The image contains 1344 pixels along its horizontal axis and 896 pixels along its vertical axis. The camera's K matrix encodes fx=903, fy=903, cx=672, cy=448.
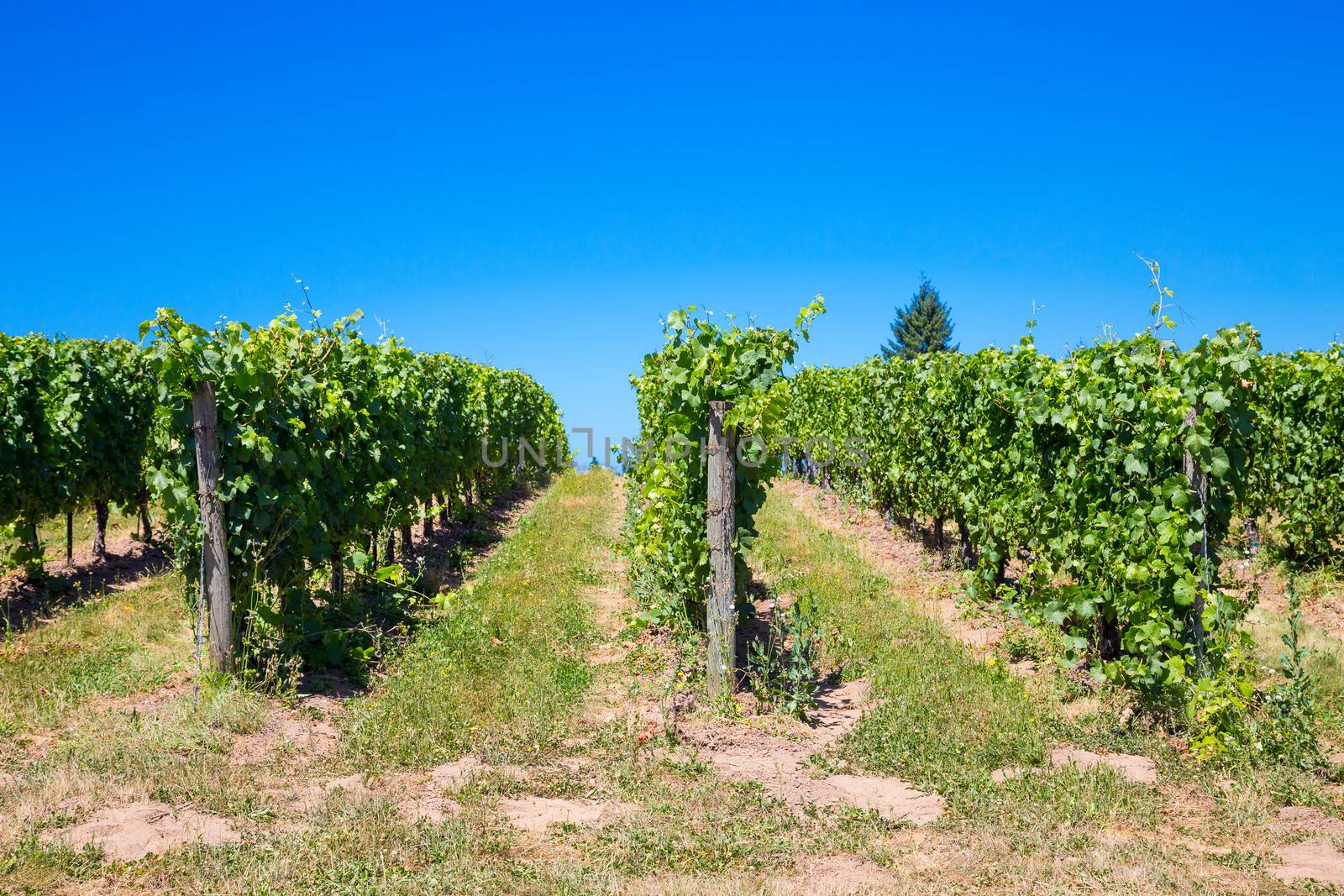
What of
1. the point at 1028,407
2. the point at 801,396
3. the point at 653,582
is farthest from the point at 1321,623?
the point at 801,396

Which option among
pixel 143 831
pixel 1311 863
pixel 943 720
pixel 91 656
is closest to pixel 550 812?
pixel 143 831

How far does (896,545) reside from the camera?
13117 mm

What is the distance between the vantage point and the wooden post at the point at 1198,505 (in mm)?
5758

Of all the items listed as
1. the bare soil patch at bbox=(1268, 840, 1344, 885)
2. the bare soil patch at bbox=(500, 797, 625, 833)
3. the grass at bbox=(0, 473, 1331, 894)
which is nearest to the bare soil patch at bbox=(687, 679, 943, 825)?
the grass at bbox=(0, 473, 1331, 894)

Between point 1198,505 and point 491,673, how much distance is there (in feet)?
16.7

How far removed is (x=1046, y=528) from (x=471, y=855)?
5770mm

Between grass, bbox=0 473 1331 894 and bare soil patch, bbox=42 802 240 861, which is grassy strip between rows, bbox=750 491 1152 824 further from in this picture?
bare soil patch, bbox=42 802 240 861

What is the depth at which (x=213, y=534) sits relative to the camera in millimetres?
6324

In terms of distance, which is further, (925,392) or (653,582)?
(925,392)

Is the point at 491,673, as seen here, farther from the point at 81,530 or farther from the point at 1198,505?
the point at 81,530

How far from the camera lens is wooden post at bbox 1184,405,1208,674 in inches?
227

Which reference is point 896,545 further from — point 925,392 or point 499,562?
point 499,562

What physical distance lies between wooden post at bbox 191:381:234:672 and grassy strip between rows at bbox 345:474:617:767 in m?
1.05

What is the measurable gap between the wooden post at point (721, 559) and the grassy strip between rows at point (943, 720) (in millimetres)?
1057
